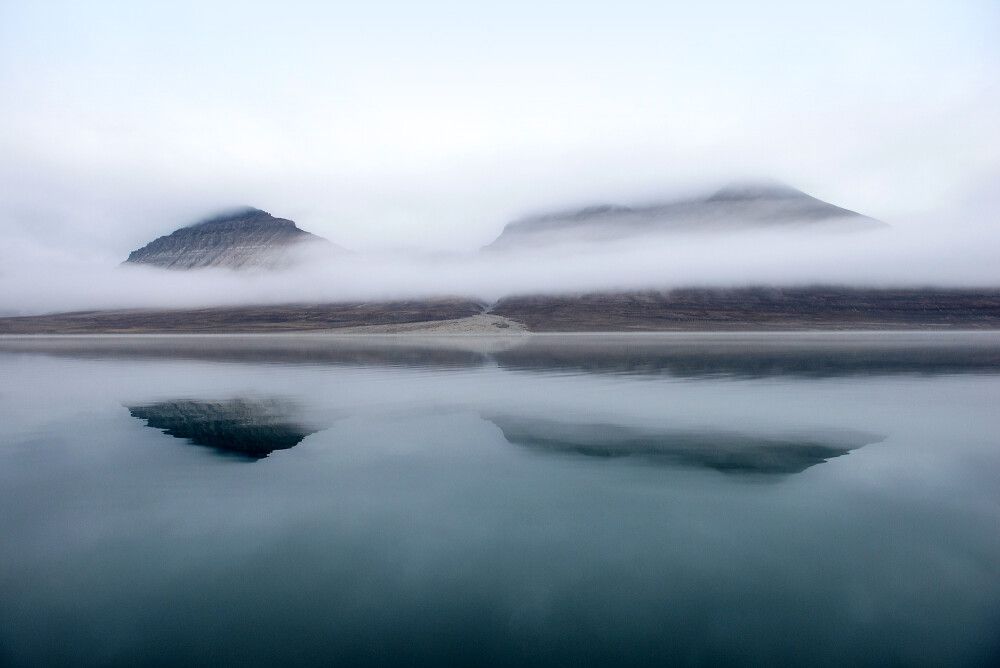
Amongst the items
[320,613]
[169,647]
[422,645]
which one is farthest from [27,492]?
[422,645]

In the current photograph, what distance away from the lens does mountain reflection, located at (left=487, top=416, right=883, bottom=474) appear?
47.9 ft

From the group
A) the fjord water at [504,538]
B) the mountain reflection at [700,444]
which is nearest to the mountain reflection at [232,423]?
the fjord water at [504,538]

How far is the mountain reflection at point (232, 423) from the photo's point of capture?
664 inches

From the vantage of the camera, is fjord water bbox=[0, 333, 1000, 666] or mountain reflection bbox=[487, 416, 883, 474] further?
mountain reflection bbox=[487, 416, 883, 474]

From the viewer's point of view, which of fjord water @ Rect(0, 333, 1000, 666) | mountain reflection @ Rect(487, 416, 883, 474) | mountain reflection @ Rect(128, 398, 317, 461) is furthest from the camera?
mountain reflection @ Rect(128, 398, 317, 461)

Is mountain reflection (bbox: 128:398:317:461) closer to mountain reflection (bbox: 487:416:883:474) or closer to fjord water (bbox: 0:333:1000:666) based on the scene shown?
fjord water (bbox: 0:333:1000:666)

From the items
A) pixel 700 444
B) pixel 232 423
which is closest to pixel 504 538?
pixel 700 444

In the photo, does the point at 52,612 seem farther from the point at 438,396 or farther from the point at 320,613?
the point at 438,396

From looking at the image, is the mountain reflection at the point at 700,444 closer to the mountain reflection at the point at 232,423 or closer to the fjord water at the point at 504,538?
the fjord water at the point at 504,538

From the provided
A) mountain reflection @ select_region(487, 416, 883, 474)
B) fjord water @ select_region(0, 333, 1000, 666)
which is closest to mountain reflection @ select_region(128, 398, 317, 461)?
fjord water @ select_region(0, 333, 1000, 666)

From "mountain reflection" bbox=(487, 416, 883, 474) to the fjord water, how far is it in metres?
0.13

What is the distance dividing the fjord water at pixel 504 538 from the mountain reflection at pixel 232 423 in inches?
6.9

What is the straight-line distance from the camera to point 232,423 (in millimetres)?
19938

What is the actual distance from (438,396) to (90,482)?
48.8ft
